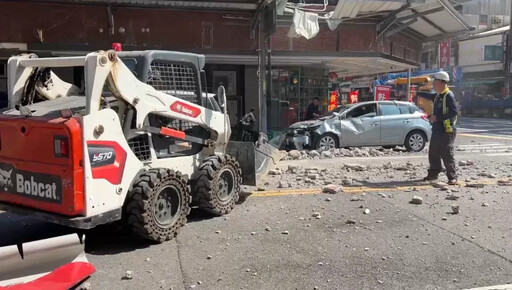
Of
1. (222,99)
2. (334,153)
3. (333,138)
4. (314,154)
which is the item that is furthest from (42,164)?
(333,138)

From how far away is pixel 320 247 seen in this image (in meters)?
5.53

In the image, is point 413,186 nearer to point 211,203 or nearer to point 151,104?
point 211,203

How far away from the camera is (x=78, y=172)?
4633 mm

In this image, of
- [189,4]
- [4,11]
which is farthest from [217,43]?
[4,11]

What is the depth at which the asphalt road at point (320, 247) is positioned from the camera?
15.1 ft

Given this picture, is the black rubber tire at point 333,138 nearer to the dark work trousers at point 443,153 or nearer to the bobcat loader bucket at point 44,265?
the dark work trousers at point 443,153

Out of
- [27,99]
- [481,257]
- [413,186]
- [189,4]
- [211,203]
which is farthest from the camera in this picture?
[189,4]

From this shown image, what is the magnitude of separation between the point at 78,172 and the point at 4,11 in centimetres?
1019

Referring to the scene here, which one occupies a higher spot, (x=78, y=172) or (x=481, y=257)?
(x=78, y=172)

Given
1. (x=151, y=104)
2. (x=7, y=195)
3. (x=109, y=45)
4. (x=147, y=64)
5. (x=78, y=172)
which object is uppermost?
(x=109, y=45)

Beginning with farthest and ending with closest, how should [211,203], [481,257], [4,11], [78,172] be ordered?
[4,11] → [211,203] → [481,257] → [78,172]

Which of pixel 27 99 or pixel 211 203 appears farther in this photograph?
pixel 211 203

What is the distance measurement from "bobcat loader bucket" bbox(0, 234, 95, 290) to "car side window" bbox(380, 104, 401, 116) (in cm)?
1168

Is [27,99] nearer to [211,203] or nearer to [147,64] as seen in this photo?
[147,64]
